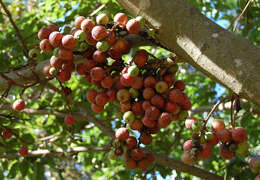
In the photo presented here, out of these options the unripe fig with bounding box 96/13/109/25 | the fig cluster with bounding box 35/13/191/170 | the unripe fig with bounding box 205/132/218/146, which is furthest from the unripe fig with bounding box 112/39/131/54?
the unripe fig with bounding box 205/132/218/146

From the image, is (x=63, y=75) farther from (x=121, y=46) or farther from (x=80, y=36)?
(x=121, y=46)

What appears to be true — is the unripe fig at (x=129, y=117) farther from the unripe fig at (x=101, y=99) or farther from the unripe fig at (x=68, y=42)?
the unripe fig at (x=68, y=42)

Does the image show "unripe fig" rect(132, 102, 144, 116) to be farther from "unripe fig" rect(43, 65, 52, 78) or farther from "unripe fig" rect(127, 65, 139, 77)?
"unripe fig" rect(43, 65, 52, 78)

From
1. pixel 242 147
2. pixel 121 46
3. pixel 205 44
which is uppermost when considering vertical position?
pixel 205 44

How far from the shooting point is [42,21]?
3.80 meters

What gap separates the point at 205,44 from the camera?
1259 millimetres

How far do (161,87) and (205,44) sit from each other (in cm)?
33

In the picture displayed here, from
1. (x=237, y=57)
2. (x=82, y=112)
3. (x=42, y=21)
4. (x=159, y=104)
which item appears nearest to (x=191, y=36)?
(x=237, y=57)

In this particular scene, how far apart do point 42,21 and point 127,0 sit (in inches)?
104

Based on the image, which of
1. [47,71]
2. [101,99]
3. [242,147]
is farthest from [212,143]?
[47,71]

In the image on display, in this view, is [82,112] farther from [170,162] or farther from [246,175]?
[246,175]

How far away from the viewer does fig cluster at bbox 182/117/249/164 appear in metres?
1.38

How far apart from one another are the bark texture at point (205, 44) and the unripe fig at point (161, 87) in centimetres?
16

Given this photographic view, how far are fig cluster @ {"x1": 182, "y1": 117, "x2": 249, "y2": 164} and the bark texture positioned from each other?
26 centimetres
